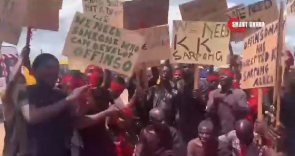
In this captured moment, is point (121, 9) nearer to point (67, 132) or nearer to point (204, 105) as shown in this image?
point (204, 105)

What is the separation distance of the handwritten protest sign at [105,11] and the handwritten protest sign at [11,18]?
4.18 feet

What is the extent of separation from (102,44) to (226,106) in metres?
1.90

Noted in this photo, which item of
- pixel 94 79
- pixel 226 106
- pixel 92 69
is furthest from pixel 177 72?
pixel 94 79

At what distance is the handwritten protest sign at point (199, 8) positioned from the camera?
861 cm

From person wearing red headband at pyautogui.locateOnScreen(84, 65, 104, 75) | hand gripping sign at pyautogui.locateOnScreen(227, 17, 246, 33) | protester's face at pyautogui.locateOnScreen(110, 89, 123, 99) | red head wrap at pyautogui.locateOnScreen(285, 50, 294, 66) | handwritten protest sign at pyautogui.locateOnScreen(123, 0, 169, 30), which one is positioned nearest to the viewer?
person wearing red headband at pyautogui.locateOnScreen(84, 65, 104, 75)

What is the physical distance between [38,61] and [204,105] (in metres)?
3.02

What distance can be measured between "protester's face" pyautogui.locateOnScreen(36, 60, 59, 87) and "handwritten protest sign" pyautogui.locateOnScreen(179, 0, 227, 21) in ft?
12.9

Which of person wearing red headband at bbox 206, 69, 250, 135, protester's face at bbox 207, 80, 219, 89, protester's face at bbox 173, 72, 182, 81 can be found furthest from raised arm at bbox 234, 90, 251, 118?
protester's face at bbox 207, 80, 219, 89

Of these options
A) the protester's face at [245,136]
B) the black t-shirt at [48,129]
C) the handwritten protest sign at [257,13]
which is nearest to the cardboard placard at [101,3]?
the handwritten protest sign at [257,13]

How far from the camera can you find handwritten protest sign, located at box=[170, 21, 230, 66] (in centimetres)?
780

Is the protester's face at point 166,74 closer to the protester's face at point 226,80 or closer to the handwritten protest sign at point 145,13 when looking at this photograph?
the handwritten protest sign at point 145,13

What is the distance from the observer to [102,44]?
5973 mm

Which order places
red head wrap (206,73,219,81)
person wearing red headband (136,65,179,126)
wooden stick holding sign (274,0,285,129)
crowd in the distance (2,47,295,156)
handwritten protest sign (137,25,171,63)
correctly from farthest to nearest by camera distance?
red head wrap (206,73,219,81)
handwritten protest sign (137,25,171,63)
person wearing red headband (136,65,179,126)
wooden stick holding sign (274,0,285,129)
crowd in the distance (2,47,295,156)

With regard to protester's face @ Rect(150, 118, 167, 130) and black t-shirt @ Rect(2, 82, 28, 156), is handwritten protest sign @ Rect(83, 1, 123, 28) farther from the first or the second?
black t-shirt @ Rect(2, 82, 28, 156)
